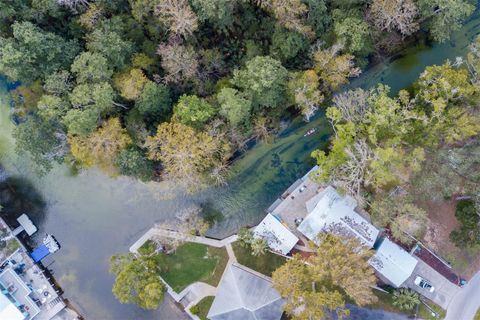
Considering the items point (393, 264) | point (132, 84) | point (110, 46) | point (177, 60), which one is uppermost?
point (110, 46)

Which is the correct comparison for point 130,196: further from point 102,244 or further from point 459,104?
point 459,104

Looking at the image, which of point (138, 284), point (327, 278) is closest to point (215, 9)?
point (327, 278)

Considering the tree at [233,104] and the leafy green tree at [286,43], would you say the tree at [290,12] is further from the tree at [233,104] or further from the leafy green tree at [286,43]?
the tree at [233,104]

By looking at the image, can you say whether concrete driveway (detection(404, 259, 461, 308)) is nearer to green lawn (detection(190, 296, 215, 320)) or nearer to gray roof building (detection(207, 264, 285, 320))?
gray roof building (detection(207, 264, 285, 320))

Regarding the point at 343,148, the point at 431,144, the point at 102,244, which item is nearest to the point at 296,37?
the point at 343,148

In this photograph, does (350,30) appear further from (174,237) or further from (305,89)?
(174,237)

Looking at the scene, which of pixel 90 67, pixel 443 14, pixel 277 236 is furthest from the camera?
pixel 277 236
